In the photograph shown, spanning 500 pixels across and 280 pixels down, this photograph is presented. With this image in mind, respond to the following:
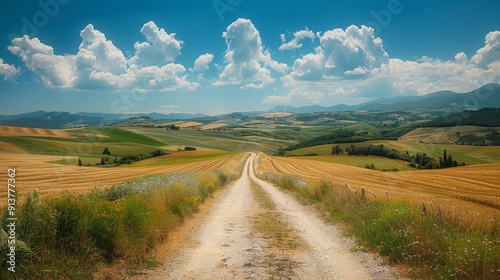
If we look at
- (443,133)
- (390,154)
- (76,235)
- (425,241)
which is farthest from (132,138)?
(443,133)

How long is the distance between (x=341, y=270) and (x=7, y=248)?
7833 mm

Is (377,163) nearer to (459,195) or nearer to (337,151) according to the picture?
(337,151)

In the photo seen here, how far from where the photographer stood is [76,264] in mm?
7660

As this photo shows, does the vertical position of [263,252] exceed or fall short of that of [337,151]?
it exceeds it

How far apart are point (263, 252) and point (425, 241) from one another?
15.8ft

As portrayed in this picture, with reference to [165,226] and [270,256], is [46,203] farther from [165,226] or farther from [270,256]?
[270,256]

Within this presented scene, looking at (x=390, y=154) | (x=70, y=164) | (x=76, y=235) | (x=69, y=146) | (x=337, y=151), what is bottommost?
(x=337, y=151)

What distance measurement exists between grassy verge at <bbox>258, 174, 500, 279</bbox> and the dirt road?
0.70 meters

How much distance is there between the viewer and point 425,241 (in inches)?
378

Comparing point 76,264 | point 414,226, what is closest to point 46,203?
point 76,264

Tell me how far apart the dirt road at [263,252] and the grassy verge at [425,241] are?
0.70 m

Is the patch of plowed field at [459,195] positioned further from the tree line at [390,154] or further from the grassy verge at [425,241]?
the tree line at [390,154]

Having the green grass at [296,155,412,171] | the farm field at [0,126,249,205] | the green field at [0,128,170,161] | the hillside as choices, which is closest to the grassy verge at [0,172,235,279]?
the farm field at [0,126,249,205]

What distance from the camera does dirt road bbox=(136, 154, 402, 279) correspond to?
8812 mm
